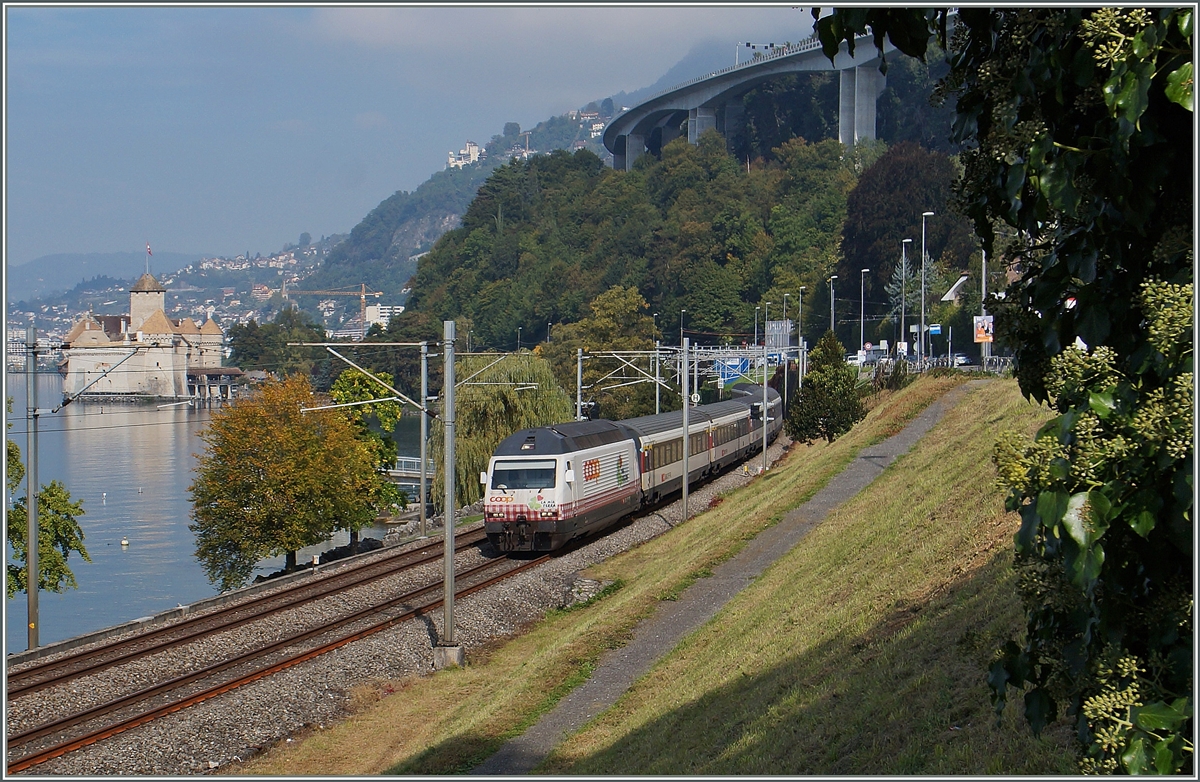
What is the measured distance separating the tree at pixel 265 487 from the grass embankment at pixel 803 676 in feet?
69.4

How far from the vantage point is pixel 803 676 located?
44.3 ft

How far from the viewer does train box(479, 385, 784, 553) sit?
3127 cm

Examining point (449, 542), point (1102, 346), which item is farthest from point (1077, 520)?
point (449, 542)

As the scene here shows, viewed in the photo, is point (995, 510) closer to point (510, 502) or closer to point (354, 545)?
point (510, 502)

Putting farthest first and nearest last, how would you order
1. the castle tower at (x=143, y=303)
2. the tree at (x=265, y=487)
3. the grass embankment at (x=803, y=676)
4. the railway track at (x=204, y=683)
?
the castle tower at (x=143, y=303)
the tree at (x=265, y=487)
the railway track at (x=204, y=683)
the grass embankment at (x=803, y=676)

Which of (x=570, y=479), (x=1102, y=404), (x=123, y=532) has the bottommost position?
(x=123, y=532)

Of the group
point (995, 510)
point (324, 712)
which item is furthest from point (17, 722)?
point (995, 510)

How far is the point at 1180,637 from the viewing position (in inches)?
175

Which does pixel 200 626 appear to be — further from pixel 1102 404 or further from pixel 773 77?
pixel 773 77

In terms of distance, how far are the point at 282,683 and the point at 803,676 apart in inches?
383

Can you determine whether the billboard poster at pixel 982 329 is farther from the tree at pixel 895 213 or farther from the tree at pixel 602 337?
the tree at pixel 895 213

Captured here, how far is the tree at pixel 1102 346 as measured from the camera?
409 cm

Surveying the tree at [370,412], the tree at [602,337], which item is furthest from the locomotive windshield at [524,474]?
the tree at [602,337]

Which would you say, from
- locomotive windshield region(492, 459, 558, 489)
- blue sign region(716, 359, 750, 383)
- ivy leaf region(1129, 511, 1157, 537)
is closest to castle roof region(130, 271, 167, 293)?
blue sign region(716, 359, 750, 383)
